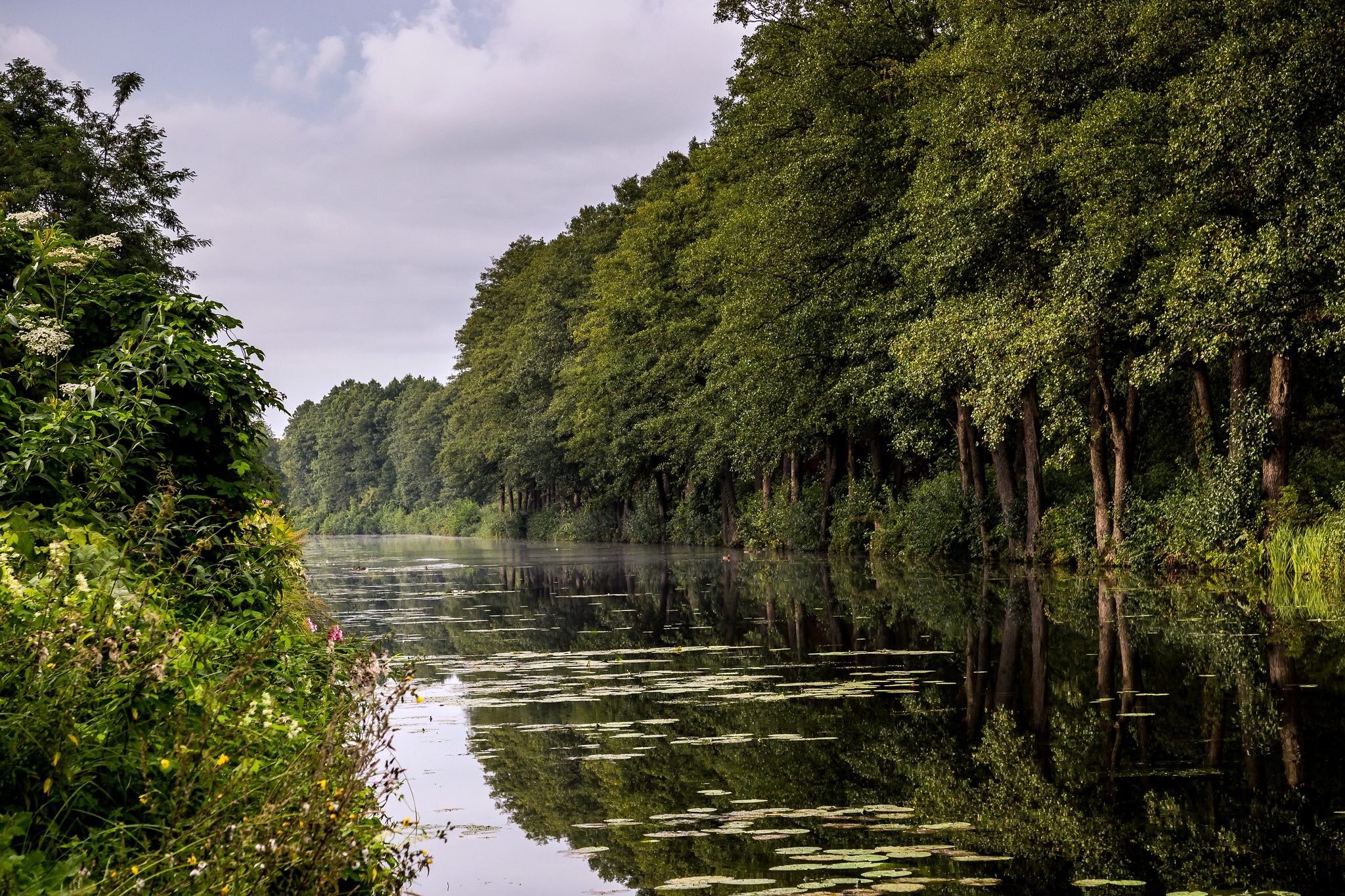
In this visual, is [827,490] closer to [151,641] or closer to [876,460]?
[876,460]

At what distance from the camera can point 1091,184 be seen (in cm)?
2006

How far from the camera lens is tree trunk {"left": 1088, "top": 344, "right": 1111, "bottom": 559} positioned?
2375cm

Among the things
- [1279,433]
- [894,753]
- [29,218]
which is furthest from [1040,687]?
[1279,433]

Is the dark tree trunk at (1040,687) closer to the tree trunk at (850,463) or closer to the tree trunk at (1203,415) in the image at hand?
the tree trunk at (1203,415)

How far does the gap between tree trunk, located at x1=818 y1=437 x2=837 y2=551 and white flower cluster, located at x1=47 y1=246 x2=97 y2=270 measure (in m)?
30.9

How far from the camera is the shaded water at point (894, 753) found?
5.23m

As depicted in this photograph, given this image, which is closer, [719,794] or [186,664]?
[186,664]

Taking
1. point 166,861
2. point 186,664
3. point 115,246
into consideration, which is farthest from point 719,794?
point 115,246

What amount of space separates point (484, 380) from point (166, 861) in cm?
8037

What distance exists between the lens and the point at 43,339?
6883mm

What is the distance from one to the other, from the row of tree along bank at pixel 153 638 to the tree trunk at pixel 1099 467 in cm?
1838

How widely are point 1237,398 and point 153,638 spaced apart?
1994 cm

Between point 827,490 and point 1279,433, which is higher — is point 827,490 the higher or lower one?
the lower one

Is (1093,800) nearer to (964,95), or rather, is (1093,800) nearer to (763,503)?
(964,95)
